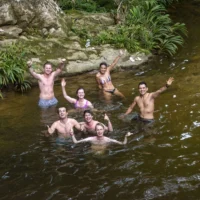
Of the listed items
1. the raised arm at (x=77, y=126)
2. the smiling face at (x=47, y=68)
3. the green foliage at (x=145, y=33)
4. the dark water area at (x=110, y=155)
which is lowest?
the dark water area at (x=110, y=155)

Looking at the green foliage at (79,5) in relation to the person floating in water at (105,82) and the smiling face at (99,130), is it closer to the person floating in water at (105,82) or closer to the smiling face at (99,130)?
the person floating in water at (105,82)

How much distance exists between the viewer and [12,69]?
10742mm

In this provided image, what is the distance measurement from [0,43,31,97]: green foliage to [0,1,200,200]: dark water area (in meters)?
0.40

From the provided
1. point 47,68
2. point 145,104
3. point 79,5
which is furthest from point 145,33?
point 145,104

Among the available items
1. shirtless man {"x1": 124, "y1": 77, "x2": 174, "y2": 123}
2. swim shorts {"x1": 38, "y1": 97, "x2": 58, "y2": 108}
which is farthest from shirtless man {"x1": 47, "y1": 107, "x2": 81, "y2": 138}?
swim shorts {"x1": 38, "y1": 97, "x2": 58, "y2": 108}

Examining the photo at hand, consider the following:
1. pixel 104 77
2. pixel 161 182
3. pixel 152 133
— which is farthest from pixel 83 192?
pixel 104 77

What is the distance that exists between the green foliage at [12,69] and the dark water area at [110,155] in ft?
1.32

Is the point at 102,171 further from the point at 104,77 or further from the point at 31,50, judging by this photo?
the point at 31,50

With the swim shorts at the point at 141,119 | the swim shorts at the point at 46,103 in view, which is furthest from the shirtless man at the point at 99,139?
the swim shorts at the point at 46,103

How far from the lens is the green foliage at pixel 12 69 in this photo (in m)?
10.6

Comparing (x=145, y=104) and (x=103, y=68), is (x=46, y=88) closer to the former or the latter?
(x=103, y=68)

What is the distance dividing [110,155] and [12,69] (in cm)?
504

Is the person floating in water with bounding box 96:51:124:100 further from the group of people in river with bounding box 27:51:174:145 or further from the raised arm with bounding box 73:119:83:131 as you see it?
the raised arm with bounding box 73:119:83:131

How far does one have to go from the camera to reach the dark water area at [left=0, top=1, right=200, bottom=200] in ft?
19.2
